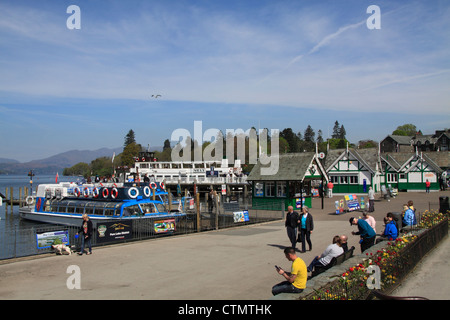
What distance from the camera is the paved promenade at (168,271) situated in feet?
33.7

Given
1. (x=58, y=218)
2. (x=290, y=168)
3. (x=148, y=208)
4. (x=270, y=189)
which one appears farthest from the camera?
(x=270, y=189)

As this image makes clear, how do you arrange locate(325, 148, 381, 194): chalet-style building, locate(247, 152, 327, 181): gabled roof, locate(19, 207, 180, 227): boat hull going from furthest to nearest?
locate(325, 148, 381, 194): chalet-style building, locate(247, 152, 327, 181): gabled roof, locate(19, 207, 180, 227): boat hull

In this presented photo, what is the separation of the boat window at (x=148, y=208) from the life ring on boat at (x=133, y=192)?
75 cm

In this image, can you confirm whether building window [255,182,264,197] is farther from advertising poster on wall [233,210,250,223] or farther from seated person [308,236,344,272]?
seated person [308,236,344,272]

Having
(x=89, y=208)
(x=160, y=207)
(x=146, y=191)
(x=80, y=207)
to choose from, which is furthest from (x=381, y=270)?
(x=80, y=207)

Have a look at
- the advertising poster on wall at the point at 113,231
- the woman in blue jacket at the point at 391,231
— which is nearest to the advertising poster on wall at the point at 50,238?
the advertising poster on wall at the point at 113,231

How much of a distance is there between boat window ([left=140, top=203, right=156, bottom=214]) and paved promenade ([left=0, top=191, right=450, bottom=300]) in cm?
577

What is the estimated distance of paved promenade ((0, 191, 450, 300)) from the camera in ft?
Result: 33.7

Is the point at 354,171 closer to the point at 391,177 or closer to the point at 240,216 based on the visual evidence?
the point at 391,177

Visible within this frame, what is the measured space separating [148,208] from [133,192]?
1439 mm

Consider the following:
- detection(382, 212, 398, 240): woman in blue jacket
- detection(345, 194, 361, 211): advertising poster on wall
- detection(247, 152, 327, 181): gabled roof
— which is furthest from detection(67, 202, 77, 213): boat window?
detection(382, 212, 398, 240): woman in blue jacket

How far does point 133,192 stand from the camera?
25.6m
